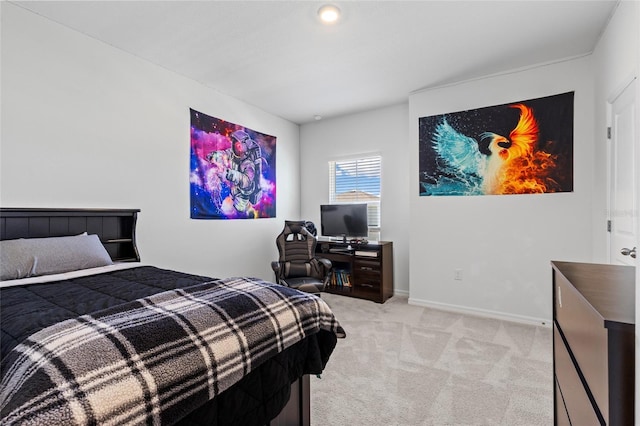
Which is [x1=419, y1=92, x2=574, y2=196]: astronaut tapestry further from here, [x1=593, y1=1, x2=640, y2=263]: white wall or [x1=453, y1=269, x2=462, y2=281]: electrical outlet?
[x1=453, y1=269, x2=462, y2=281]: electrical outlet

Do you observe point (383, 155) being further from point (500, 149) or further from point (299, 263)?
point (299, 263)

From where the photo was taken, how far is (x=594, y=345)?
2.60ft

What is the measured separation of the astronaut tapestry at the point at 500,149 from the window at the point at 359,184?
830 millimetres

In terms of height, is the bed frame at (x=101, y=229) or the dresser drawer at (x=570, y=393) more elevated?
the bed frame at (x=101, y=229)

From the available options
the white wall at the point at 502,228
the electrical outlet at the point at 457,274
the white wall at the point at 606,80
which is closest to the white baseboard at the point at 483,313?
the white wall at the point at 502,228

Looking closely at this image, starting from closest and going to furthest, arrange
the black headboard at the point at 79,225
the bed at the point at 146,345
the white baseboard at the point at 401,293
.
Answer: the bed at the point at 146,345 → the black headboard at the point at 79,225 → the white baseboard at the point at 401,293

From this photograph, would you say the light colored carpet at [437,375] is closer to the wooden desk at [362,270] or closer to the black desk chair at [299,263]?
the black desk chair at [299,263]

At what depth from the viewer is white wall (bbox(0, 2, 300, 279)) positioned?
223 centimetres

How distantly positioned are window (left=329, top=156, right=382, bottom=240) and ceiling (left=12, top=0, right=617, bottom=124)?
1.25 meters

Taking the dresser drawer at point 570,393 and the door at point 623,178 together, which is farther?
the door at point 623,178

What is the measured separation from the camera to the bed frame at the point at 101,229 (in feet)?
5.17

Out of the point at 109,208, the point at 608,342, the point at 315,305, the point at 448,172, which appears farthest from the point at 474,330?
the point at 109,208

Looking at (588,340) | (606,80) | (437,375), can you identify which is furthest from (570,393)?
(606,80)

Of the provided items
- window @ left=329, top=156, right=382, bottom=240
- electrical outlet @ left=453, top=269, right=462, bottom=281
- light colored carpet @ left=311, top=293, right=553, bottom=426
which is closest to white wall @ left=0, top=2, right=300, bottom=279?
window @ left=329, top=156, right=382, bottom=240
